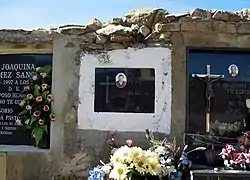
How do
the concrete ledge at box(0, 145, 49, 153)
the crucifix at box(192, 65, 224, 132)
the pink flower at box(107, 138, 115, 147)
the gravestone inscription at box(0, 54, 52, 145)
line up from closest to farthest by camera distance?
1. the pink flower at box(107, 138, 115, 147)
2. the crucifix at box(192, 65, 224, 132)
3. the concrete ledge at box(0, 145, 49, 153)
4. the gravestone inscription at box(0, 54, 52, 145)

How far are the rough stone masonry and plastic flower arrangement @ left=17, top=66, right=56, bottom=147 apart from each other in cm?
13

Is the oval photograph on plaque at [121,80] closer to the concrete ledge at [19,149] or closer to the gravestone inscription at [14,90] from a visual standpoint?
the gravestone inscription at [14,90]

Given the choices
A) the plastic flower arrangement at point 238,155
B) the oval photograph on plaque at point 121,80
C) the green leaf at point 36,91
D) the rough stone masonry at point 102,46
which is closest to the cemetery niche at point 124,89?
the oval photograph on plaque at point 121,80

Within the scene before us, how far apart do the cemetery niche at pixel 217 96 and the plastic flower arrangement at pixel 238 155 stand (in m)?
0.23

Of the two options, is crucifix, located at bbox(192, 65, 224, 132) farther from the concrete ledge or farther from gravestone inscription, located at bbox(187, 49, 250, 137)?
the concrete ledge

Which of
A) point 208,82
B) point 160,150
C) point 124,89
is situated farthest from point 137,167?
point 208,82

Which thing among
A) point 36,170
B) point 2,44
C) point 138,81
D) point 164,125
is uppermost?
point 2,44

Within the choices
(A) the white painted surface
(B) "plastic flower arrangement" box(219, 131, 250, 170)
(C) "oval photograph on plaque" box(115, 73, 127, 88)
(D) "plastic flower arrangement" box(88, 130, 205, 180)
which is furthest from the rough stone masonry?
(D) "plastic flower arrangement" box(88, 130, 205, 180)

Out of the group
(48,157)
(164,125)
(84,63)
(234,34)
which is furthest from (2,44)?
(234,34)

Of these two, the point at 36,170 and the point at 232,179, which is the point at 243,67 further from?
the point at 36,170

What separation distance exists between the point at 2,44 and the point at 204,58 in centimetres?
240

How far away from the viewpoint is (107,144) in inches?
211

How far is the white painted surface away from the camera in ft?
17.6

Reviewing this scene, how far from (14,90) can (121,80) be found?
1386 millimetres
